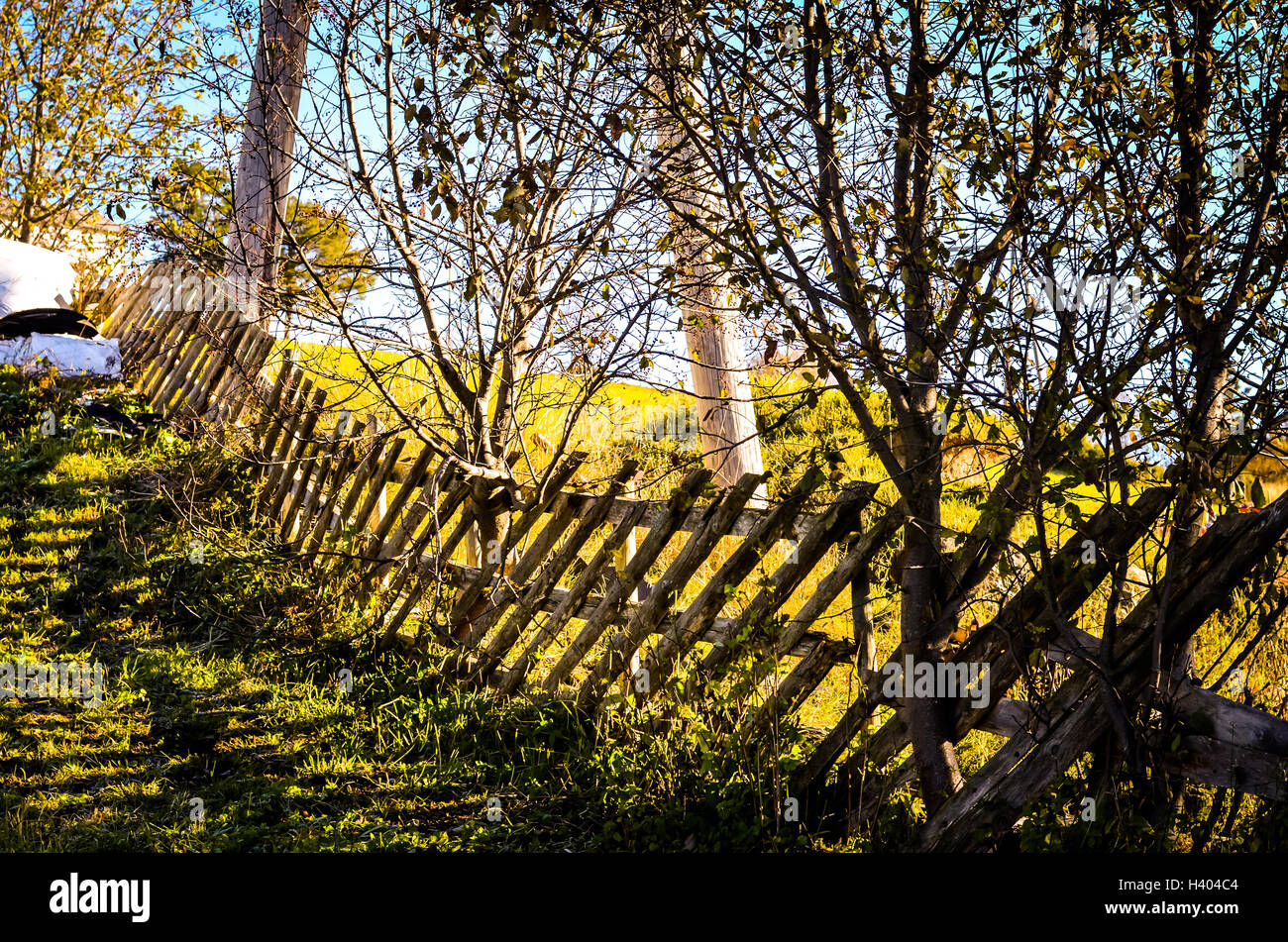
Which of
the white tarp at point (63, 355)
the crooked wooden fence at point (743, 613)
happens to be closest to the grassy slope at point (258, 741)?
the crooked wooden fence at point (743, 613)

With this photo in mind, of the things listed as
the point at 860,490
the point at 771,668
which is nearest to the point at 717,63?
the point at 860,490

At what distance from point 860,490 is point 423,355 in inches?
84.3

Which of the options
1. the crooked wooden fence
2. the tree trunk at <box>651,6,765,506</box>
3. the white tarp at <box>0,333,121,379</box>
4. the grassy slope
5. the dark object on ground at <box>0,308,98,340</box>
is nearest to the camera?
the crooked wooden fence

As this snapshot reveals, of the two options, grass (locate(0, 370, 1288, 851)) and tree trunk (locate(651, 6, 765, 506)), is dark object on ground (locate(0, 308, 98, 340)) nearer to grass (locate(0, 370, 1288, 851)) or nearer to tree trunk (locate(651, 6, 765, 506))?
grass (locate(0, 370, 1288, 851))

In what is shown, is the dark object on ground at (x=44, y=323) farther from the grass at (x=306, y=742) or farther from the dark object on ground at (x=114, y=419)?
the grass at (x=306, y=742)

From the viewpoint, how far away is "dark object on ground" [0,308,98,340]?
32.9 feet

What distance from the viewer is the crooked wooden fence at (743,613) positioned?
Result: 2668mm

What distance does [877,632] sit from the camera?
4895 mm

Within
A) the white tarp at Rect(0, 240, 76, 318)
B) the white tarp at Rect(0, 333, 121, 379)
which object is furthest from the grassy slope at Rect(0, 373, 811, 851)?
the white tarp at Rect(0, 240, 76, 318)

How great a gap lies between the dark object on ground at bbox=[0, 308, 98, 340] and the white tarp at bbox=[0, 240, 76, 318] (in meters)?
0.15

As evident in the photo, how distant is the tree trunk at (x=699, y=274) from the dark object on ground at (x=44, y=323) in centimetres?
748

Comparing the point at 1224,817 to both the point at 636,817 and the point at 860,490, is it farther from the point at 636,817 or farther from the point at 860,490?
the point at 636,817

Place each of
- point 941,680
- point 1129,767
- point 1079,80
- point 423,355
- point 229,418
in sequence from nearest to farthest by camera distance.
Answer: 1. point 1079,80
2. point 1129,767
3. point 941,680
4. point 423,355
5. point 229,418
